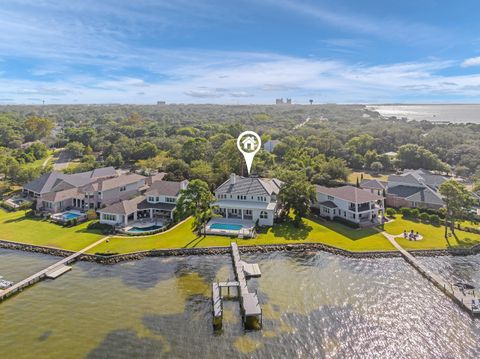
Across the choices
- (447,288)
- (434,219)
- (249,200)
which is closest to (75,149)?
(249,200)

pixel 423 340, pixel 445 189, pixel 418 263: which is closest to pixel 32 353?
pixel 423 340

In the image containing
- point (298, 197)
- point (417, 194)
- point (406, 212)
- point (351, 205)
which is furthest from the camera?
point (417, 194)

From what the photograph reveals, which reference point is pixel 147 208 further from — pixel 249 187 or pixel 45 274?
pixel 45 274

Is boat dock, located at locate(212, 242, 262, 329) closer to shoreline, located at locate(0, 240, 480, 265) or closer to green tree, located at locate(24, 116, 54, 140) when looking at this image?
shoreline, located at locate(0, 240, 480, 265)

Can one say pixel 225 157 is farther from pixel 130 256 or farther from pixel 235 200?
pixel 130 256

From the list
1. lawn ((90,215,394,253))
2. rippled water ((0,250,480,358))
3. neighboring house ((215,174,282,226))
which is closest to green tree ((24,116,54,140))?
rippled water ((0,250,480,358))
